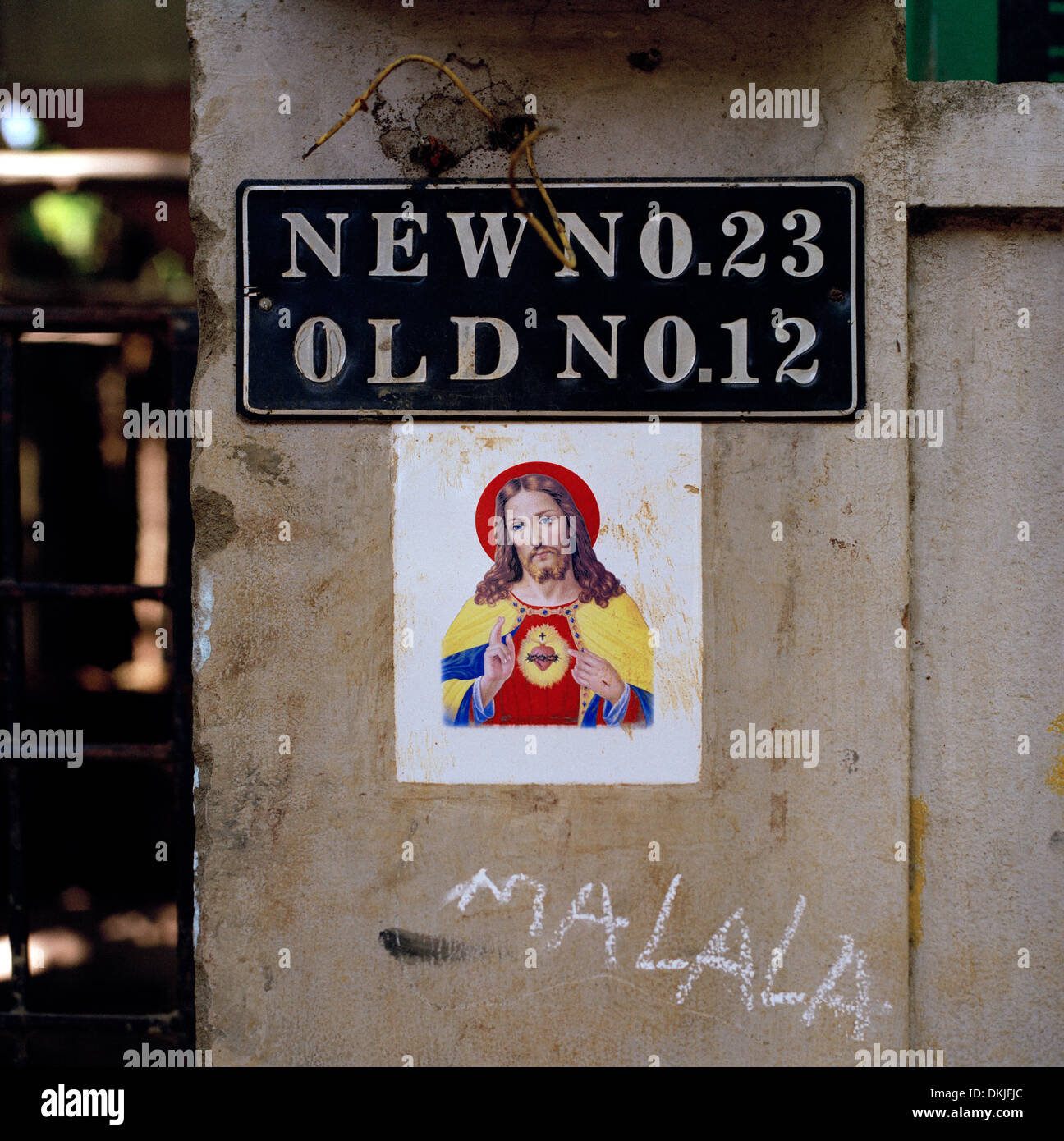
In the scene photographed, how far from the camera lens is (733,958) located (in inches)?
80.0

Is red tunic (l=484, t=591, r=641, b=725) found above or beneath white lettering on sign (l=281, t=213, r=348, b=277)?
beneath

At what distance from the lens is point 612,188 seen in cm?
203

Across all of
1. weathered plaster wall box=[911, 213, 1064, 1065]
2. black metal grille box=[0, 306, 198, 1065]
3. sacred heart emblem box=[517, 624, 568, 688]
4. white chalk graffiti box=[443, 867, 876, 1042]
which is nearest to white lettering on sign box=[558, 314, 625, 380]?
sacred heart emblem box=[517, 624, 568, 688]

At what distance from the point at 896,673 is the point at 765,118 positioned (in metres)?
1.50

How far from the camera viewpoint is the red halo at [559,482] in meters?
2.06

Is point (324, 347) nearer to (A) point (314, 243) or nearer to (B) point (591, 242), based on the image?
(A) point (314, 243)

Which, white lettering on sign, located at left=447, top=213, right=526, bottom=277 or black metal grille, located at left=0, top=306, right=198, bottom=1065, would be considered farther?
black metal grille, located at left=0, top=306, right=198, bottom=1065

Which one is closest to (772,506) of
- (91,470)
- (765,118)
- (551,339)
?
(551,339)

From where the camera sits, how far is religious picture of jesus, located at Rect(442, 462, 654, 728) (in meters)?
2.06

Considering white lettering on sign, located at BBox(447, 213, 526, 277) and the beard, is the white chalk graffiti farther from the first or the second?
white lettering on sign, located at BBox(447, 213, 526, 277)

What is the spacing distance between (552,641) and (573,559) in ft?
0.74

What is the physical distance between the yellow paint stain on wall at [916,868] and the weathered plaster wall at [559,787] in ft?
0.22

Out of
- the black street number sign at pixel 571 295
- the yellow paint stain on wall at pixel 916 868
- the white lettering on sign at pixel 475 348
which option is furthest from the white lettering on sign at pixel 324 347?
the yellow paint stain on wall at pixel 916 868

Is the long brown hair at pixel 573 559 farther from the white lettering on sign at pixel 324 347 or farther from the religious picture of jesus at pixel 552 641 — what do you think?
the white lettering on sign at pixel 324 347
